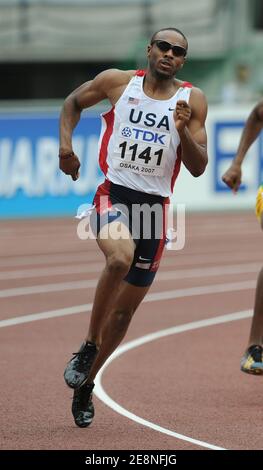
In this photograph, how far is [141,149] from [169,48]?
0.61m

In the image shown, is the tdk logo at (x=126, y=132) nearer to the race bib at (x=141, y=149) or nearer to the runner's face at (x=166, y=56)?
the race bib at (x=141, y=149)

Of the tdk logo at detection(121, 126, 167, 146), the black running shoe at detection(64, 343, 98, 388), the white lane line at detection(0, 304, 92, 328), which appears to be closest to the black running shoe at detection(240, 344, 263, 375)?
the black running shoe at detection(64, 343, 98, 388)

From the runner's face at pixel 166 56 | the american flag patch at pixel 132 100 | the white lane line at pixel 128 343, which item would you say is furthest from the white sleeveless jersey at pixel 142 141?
the white lane line at pixel 128 343

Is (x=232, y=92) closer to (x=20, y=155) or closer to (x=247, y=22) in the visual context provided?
(x=247, y=22)

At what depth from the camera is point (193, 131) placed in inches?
283

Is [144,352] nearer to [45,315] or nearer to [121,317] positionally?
[45,315]

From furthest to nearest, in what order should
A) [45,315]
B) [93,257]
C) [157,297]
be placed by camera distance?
1. [93,257]
2. [157,297]
3. [45,315]

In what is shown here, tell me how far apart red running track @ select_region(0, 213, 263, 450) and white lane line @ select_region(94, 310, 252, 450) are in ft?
0.06

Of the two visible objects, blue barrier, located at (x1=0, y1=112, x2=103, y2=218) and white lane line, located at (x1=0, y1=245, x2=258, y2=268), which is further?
blue barrier, located at (x1=0, y1=112, x2=103, y2=218)

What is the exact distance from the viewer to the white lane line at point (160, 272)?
14.9m

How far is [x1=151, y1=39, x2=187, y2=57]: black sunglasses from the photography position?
7188 millimetres

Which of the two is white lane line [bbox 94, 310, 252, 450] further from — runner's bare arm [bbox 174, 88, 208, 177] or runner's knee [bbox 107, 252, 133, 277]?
runner's bare arm [bbox 174, 88, 208, 177]

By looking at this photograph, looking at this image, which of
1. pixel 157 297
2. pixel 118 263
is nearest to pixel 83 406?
pixel 118 263

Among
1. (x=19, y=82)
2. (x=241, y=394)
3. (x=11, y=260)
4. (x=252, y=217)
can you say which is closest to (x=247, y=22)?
(x=19, y=82)
